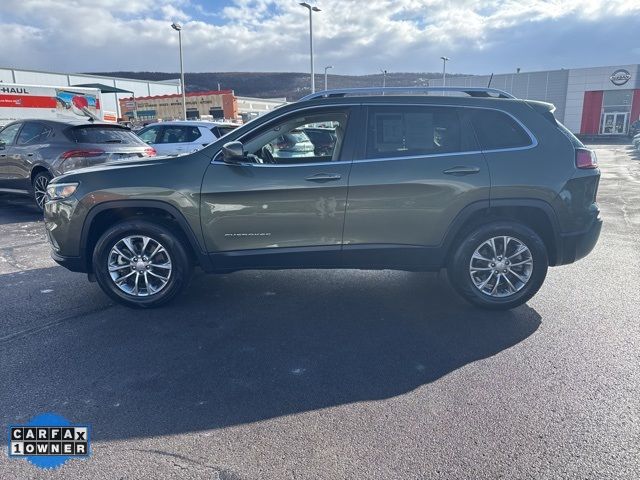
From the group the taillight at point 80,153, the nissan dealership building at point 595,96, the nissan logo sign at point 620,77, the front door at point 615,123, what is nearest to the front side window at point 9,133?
the taillight at point 80,153

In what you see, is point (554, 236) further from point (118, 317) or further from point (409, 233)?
point (118, 317)

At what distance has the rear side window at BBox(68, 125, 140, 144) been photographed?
820cm

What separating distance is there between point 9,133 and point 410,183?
8.75 m

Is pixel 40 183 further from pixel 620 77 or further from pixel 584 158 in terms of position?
pixel 620 77

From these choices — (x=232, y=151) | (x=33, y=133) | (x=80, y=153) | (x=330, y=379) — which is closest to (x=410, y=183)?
(x=232, y=151)

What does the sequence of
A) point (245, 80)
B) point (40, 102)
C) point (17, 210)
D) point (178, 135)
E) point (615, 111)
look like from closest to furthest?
point (17, 210)
point (178, 135)
point (40, 102)
point (615, 111)
point (245, 80)

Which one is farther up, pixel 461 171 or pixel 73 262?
pixel 461 171

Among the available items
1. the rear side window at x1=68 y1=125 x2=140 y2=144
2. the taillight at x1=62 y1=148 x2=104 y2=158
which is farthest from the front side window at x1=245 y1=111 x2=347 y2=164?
the rear side window at x1=68 y1=125 x2=140 y2=144

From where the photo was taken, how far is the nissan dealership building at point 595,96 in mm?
42312

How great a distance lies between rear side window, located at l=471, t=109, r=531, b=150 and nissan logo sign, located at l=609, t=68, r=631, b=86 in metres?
48.1

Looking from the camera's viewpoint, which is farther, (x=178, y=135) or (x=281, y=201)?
(x=178, y=135)

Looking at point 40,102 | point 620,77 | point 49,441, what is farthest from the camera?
point 620,77

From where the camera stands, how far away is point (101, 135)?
8359 mm

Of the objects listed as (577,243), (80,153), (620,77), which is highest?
(620,77)
